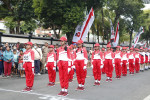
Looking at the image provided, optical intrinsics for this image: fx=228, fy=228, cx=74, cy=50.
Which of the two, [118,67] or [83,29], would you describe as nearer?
[118,67]

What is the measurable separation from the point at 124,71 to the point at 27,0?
1817cm

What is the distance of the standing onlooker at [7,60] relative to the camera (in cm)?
1312

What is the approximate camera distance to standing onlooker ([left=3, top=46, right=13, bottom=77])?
13.1 metres

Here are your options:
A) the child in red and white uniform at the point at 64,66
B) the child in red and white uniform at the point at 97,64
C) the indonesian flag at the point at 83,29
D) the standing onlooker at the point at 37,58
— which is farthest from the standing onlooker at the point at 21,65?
the indonesian flag at the point at 83,29

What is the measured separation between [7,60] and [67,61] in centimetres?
600

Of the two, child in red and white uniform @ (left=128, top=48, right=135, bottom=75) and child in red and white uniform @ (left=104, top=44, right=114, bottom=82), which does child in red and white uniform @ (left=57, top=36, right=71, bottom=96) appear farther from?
child in red and white uniform @ (left=128, top=48, right=135, bottom=75)

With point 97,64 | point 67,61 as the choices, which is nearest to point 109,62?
point 97,64

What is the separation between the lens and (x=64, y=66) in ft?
27.1

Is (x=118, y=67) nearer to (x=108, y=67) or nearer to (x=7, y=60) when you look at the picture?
(x=108, y=67)

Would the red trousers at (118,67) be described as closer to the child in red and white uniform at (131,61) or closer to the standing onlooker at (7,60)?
the child in red and white uniform at (131,61)

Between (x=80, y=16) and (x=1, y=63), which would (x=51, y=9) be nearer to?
(x=80, y=16)

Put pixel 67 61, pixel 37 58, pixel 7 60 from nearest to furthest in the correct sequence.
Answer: pixel 67 61
pixel 7 60
pixel 37 58

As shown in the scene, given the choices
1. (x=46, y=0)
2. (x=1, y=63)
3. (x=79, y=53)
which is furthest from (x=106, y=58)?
(x=46, y=0)

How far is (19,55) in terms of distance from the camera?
13680 millimetres
